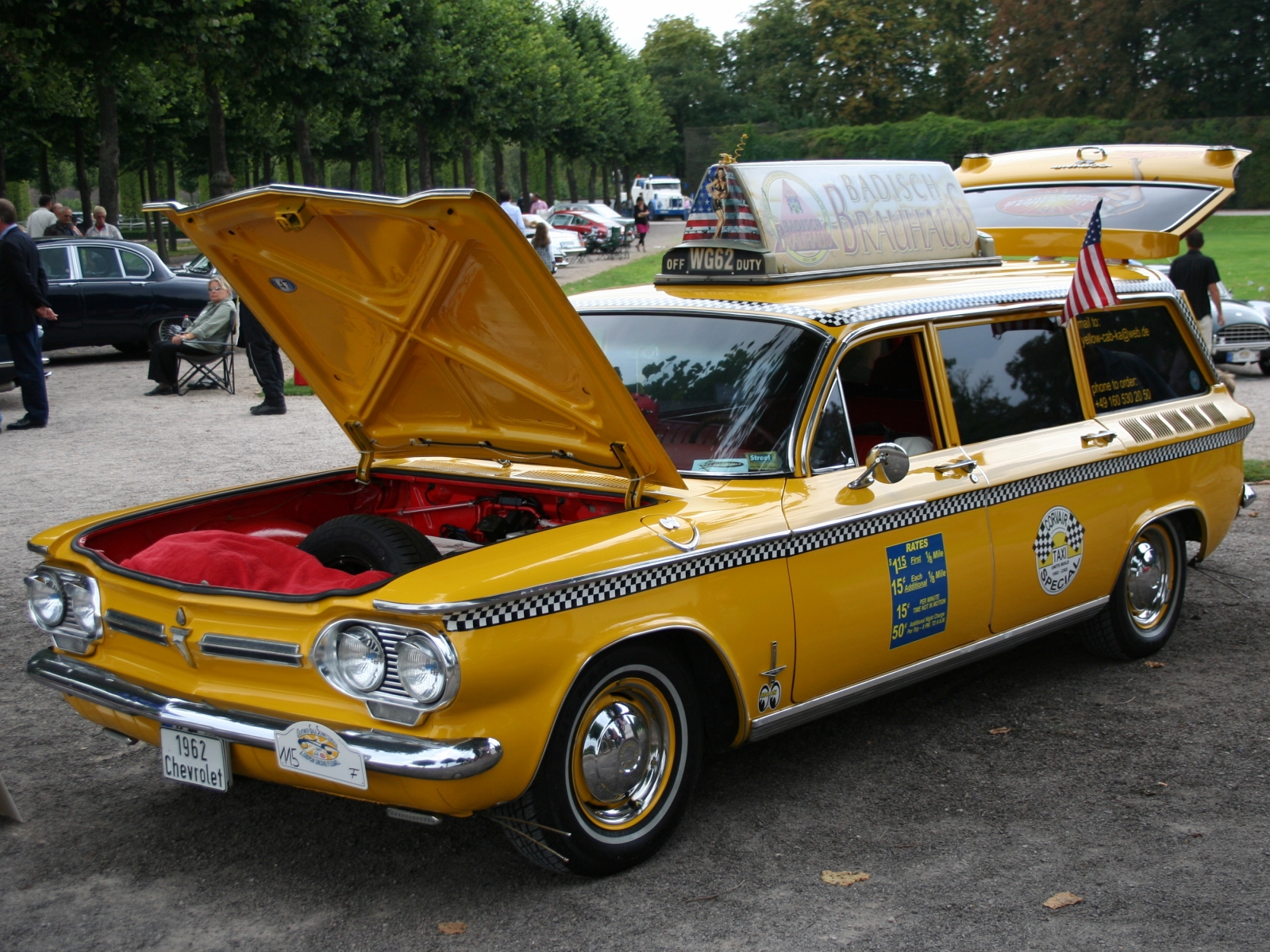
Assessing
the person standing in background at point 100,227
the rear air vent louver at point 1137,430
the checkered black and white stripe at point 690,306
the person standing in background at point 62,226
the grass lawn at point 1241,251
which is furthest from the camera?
the grass lawn at point 1241,251

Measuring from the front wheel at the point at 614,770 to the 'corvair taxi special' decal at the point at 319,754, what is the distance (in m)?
0.46

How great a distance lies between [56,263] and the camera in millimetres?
16516

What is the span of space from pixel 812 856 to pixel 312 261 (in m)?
2.55

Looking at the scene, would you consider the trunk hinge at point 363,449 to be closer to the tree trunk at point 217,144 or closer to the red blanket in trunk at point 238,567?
the red blanket in trunk at point 238,567

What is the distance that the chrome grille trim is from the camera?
3.54m

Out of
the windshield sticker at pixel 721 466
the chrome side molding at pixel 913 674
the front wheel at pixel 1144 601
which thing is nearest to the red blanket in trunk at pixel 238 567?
the windshield sticker at pixel 721 466

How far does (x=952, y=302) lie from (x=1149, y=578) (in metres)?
1.84

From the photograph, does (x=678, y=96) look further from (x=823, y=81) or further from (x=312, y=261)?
(x=312, y=261)

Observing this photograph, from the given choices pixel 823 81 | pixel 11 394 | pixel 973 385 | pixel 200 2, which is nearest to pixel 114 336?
pixel 11 394

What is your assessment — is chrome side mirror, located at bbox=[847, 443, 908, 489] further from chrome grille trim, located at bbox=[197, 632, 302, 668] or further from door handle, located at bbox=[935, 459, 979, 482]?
chrome grille trim, located at bbox=[197, 632, 302, 668]

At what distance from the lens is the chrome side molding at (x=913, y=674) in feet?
13.9

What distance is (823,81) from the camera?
74188mm

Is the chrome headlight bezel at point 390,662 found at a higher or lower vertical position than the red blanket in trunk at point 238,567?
lower

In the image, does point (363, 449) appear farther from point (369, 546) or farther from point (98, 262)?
point (98, 262)
